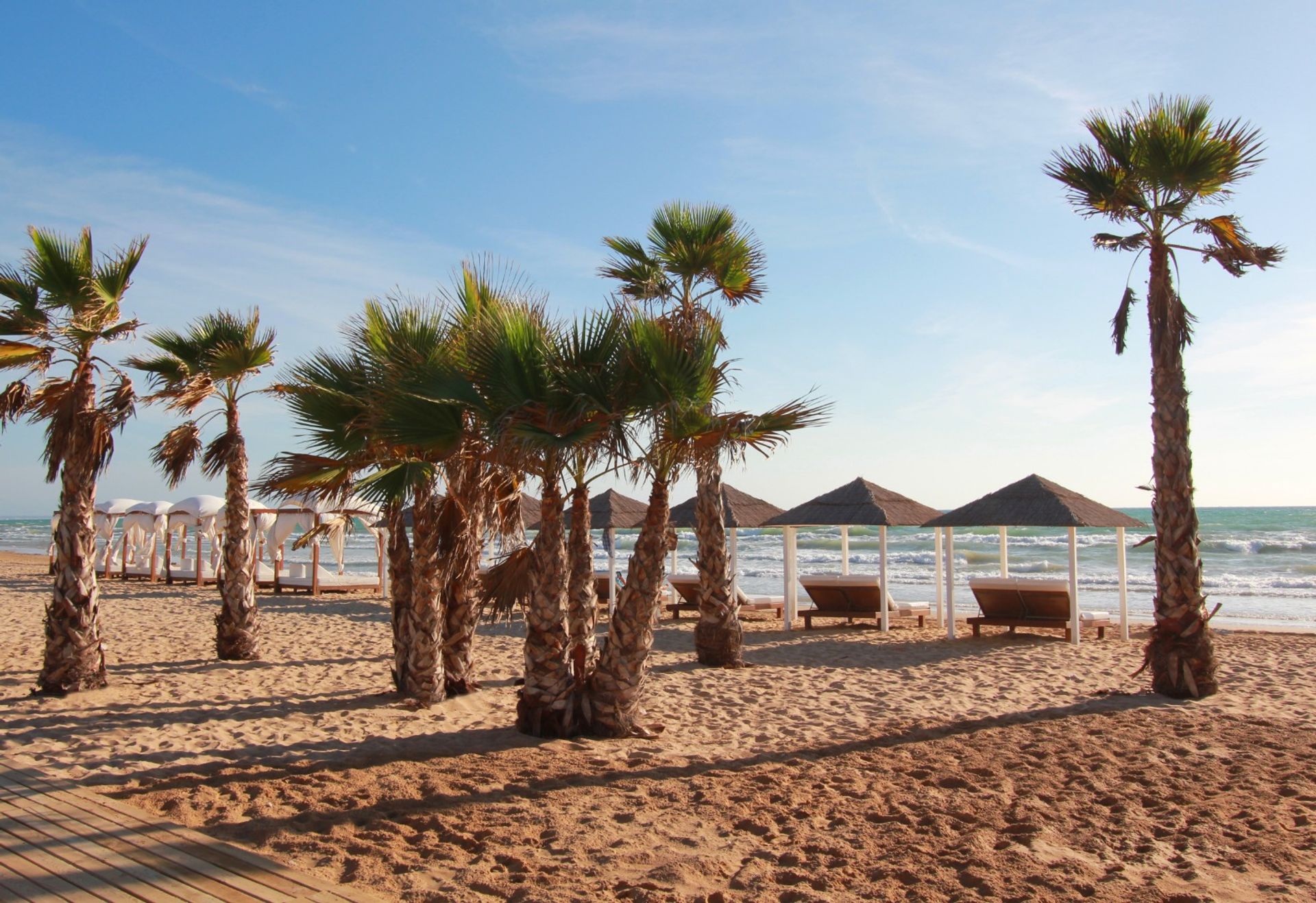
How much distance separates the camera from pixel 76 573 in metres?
8.80

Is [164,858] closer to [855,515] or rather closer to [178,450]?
[178,450]

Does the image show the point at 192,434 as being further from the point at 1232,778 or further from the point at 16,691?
the point at 1232,778

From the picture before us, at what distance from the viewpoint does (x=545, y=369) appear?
22.5ft

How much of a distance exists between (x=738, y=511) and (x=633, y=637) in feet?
30.6

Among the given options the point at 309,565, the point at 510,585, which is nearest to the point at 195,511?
the point at 309,565

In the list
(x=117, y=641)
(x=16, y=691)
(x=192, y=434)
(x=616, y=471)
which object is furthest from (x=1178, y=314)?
(x=117, y=641)

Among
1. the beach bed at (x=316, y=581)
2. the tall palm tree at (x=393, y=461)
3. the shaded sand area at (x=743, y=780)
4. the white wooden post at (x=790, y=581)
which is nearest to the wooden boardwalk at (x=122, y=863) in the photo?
the shaded sand area at (x=743, y=780)

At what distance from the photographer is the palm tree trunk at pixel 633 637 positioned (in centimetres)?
717

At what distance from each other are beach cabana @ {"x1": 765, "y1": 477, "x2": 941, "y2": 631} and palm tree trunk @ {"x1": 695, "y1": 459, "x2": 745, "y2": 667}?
3.88 meters

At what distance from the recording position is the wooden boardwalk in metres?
4.18

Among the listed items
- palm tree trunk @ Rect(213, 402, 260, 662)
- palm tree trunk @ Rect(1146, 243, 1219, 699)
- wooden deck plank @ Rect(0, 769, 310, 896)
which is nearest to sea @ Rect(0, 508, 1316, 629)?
palm tree trunk @ Rect(1146, 243, 1219, 699)

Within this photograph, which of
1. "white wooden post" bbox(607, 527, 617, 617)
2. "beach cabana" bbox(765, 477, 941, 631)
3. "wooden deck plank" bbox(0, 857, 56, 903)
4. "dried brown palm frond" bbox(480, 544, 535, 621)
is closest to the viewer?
"wooden deck plank" bbox(0, 857, 56, 903)

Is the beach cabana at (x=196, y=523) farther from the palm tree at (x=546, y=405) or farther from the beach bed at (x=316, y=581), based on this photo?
the palm tree at (x=546, y=405)

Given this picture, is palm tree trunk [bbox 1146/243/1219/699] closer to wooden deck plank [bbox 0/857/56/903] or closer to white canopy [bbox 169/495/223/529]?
wooden deck plank [bbox 0/857/56/903]
